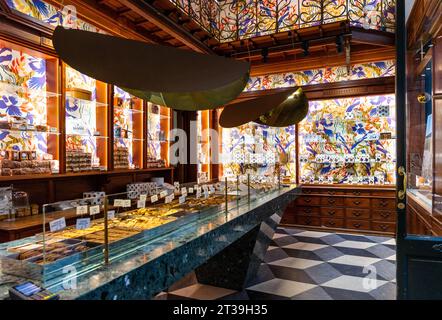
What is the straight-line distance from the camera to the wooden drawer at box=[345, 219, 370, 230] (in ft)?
19.4

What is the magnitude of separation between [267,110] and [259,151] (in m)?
4.45

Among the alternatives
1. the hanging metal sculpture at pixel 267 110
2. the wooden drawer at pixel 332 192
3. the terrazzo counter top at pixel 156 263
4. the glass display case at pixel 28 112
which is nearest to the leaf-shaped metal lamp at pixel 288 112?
the hanging metal sculpture at pixel 267 110

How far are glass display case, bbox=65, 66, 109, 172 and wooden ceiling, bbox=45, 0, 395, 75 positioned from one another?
831 mm

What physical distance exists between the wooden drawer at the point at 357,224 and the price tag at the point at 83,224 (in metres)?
5.38

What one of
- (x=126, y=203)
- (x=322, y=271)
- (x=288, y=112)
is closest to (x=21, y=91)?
(x=126, y=203)

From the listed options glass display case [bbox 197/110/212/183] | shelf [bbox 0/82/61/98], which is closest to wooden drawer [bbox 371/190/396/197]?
glass display case [bbox 197/110/212/183]

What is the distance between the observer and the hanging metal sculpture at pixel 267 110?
8.80 feet

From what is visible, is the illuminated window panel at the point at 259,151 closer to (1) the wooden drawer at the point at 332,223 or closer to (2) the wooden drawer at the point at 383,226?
(1) the wooden drawer at the point at 332,223

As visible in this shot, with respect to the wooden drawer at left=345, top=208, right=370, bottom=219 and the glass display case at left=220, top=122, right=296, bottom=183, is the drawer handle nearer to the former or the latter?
the wooden drawer at left=345, top=208, right=370, bottom=219

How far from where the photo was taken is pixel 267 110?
263 cm

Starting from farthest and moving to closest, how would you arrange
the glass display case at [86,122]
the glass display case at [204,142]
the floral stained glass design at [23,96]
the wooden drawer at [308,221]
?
the glass display case at [204,142], the wooden drawer at [308,221], the glass display case at [86,122], the floral stained glass design at [23,96]

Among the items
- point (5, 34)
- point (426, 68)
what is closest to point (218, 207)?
point (426, 68)

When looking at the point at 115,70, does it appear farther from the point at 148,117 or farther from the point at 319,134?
the point at 319,134

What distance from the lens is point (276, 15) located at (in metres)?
5.73
